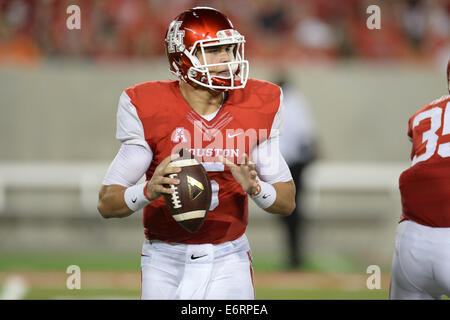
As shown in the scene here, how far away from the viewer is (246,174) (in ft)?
9.56

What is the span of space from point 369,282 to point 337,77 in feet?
10.3

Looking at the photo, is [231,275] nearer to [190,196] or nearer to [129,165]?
[190,196]

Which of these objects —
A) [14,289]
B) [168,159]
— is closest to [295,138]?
[14,289]

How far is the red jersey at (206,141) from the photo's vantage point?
10.2 ft

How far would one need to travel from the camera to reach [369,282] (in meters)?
6.54

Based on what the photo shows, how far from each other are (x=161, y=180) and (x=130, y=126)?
379mm

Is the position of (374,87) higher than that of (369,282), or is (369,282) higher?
(374,87)

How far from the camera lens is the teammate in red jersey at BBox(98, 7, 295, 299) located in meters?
3.06

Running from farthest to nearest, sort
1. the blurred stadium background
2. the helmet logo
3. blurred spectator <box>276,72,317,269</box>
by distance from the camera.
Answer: the blurred stadium background → blurred spectator <box>276,72,317,269</box> → the helmet logo

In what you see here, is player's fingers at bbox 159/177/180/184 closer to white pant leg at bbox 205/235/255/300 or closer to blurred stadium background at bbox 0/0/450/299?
white pant leg at bbox 205/235/255/300

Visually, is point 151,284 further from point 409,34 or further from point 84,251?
point 409,34

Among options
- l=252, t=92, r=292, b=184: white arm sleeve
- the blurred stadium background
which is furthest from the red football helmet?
the blurred stadium background

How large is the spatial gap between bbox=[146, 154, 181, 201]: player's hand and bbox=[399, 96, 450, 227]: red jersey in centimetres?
104

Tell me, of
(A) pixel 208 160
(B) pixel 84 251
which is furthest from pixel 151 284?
(B) pixel 84 251
